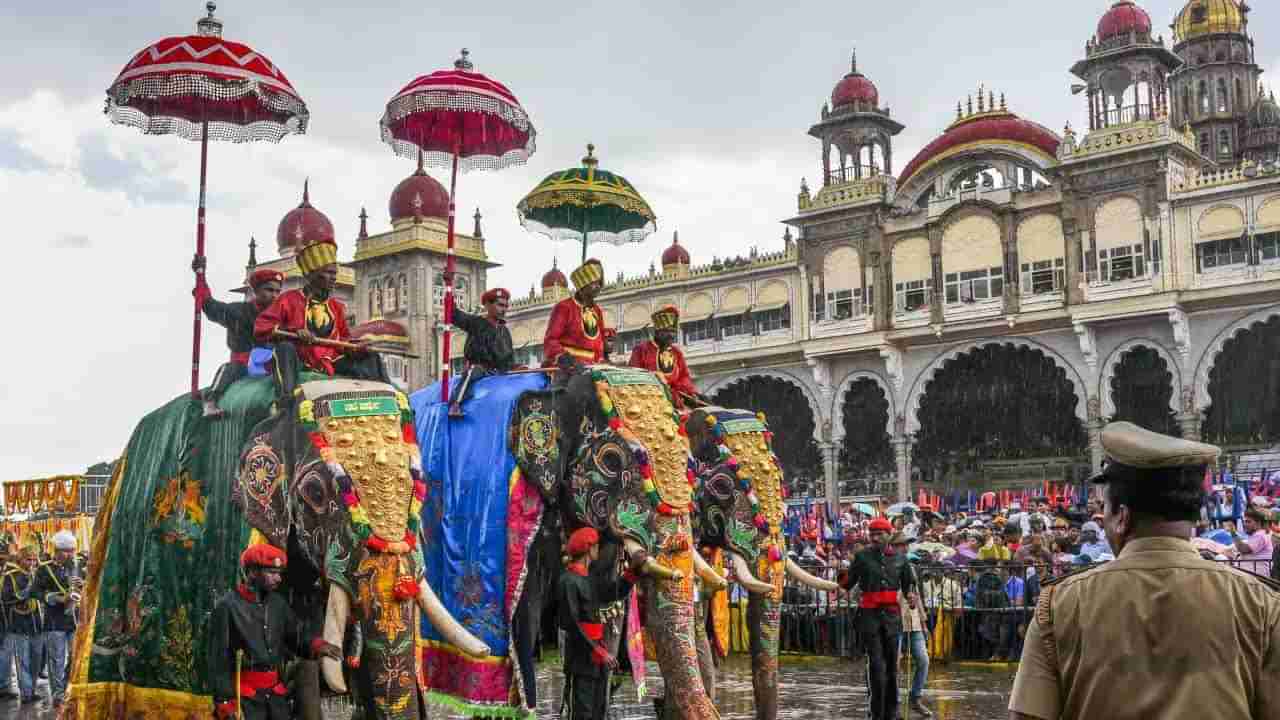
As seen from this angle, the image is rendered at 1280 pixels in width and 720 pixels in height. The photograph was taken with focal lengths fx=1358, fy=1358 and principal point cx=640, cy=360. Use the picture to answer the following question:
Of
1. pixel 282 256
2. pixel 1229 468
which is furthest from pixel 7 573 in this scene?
pixel 282 256

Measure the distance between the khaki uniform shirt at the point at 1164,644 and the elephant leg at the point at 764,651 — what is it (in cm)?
592

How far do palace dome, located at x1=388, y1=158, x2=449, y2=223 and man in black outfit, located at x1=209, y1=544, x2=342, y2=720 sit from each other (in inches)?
1515

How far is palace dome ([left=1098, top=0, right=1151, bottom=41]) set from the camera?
97.9 feet

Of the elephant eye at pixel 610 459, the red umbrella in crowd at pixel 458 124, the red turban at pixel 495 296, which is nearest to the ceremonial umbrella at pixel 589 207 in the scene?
the red umbrella in crowd at pixel 458 124

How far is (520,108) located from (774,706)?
16.2 feet

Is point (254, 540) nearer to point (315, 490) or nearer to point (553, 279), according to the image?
point (315, 490)

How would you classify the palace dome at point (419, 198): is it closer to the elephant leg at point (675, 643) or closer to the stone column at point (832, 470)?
the stone column at point (832, 470)

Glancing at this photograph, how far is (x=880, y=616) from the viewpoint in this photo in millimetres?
9789

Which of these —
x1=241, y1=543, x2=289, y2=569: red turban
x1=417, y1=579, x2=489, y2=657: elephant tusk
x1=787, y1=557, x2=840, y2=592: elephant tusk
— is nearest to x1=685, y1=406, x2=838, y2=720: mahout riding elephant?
x1=787, y1=557, x2=840, y2=592: elephant tusk

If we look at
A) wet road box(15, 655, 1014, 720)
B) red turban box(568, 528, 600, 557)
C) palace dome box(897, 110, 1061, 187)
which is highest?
palace dome box(897, 110, 1061, 187)

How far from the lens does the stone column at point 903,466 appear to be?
102ft

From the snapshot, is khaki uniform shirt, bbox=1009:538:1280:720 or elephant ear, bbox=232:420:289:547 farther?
elephant ear, bbox=232:420:289:547

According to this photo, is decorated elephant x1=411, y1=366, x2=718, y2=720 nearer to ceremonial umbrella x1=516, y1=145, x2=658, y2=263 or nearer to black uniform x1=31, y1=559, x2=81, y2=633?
ceremonial umbrella x1=516, y1=145, x2=658, y2=263

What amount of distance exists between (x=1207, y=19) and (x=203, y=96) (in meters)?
47.7
